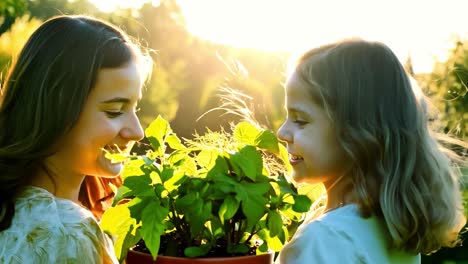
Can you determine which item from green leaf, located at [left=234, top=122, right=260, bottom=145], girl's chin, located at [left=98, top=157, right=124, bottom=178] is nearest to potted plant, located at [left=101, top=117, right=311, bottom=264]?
green leaf, located at [left=234, top=122, right=260, bottom=145]

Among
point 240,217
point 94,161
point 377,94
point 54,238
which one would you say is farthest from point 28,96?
point 377,94

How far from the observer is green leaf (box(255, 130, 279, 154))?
159 centimetres

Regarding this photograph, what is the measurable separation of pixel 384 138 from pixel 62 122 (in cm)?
78

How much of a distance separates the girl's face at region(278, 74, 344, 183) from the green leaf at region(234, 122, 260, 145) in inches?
3.4

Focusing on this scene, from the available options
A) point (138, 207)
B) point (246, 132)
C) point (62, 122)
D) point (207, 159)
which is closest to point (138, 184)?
point (138, 207)

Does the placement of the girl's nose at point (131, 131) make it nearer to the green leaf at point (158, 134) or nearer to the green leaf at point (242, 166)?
the green leaf at point (158, 134)

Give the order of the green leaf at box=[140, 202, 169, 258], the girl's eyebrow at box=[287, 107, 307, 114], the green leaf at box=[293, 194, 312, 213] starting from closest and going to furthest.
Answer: the green leaf at box=[140, 202, 169, 258]
the green leaf at box=[293, 194, 312, 213]
the girl's eyebrow at box=[287, 107, 307, 114]

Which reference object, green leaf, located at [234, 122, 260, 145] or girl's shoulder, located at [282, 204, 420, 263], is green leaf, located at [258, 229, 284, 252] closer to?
girl's shoulder, located at [282, 204, 420, 263]

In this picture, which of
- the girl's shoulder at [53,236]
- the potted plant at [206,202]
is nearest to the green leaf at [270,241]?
the potted plant at [206,202]

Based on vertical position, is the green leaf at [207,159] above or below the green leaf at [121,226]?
above

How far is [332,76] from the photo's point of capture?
1659mm

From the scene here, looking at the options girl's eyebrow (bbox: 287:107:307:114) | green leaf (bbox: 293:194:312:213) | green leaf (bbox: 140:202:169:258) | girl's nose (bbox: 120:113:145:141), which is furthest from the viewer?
girl's nose (bbox: 120:113:145:141)

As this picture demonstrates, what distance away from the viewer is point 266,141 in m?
1.59

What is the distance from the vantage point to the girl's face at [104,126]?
1.73 meters
